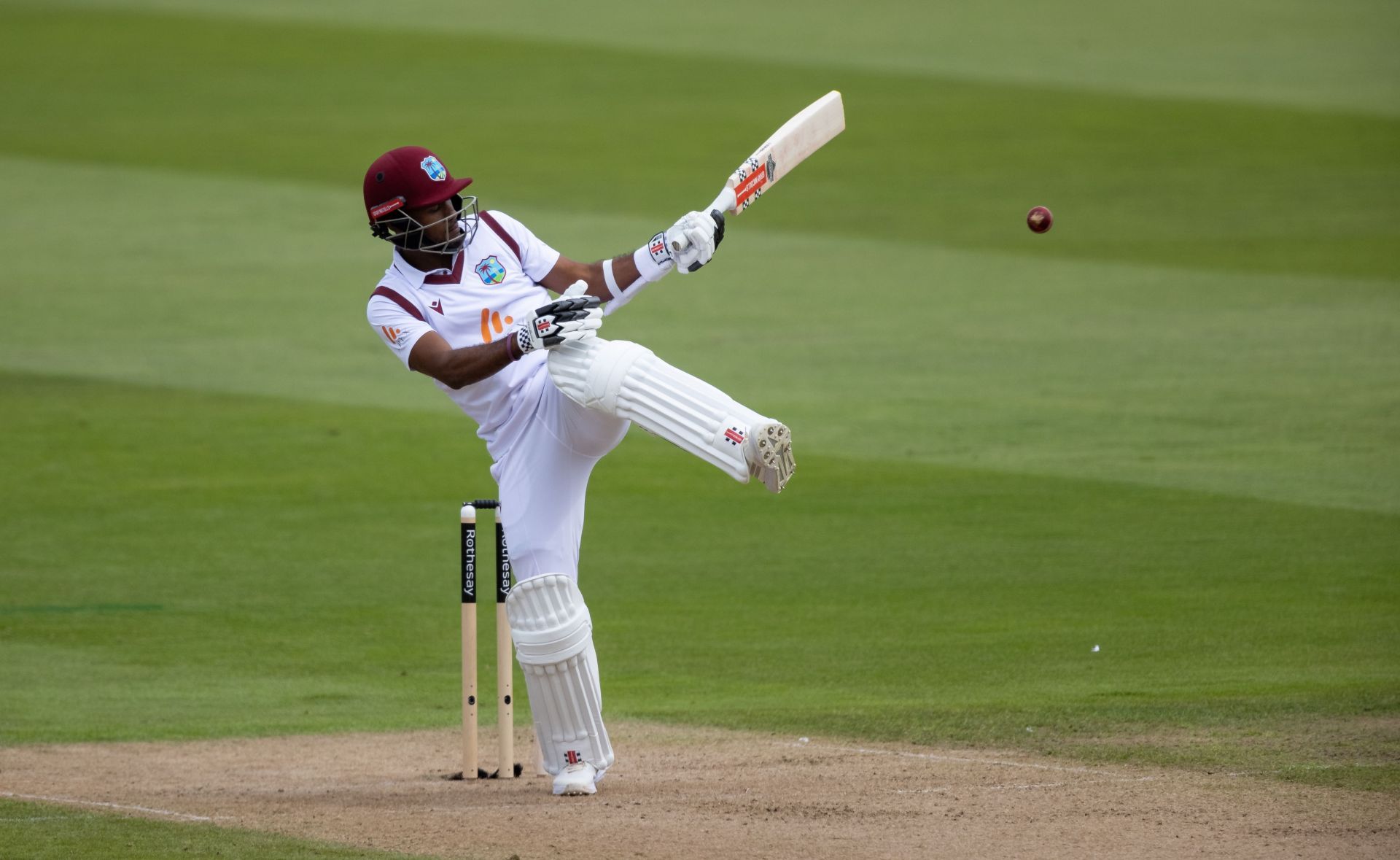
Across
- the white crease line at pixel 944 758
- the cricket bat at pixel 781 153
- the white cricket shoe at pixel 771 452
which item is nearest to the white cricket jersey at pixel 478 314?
the cricket bat at pixel 781 153

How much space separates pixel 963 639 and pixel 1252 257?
10076 mm

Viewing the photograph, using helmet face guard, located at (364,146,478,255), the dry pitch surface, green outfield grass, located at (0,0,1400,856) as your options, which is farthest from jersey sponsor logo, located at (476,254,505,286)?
green outfield grass, located at (0,0,1400,856)

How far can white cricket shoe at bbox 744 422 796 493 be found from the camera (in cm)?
621

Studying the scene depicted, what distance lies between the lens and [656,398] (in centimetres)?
645

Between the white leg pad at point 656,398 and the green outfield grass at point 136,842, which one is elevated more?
the white leg pad at point 656,398

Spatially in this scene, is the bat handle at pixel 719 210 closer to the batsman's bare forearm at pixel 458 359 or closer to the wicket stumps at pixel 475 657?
the batsman's bare forearm at pixel 458 359

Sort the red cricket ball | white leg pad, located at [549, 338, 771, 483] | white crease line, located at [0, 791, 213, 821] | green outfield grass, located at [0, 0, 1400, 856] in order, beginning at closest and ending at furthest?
white leg pad, located at [549, 338, 771, 483], white crease line, located at [0, 791, 213, 821], the red cricket ball, green outfield grass, located at [0, 0, 1400, 856]

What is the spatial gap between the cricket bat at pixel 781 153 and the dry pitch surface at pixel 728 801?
2.19 meters

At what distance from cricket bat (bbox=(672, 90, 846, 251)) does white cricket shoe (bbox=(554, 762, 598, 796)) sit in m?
2.12

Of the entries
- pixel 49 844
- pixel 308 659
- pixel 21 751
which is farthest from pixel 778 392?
pixel 49 844

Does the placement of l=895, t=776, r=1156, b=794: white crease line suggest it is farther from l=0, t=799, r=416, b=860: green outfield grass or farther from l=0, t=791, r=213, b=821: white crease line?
l=0, t=791, r=213, b=821: white crease line

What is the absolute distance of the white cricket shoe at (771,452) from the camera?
6.21 m

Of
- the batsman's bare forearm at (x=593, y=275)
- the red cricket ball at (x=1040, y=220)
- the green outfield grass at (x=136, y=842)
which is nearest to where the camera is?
the green outfield grass at (x=136, y=842)

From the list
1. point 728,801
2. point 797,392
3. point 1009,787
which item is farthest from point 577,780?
point 797,392
